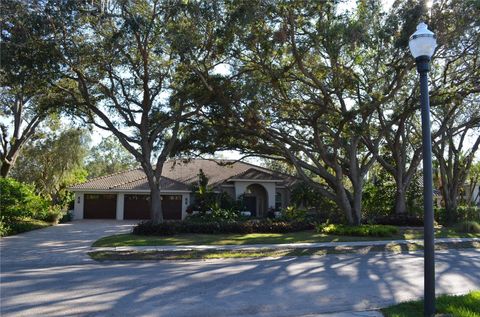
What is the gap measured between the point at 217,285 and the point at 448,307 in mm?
4762

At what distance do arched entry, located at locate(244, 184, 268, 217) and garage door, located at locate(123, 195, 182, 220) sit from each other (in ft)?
19.2

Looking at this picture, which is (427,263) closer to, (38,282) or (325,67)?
(38,282)

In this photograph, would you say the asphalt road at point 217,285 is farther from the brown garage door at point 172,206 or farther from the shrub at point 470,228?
the brown garage door at point 172,206

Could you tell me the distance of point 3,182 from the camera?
2412cm

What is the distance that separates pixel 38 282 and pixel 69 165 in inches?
1227

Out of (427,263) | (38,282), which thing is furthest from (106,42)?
(427,263)

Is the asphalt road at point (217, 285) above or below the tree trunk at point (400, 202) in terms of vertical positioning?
below

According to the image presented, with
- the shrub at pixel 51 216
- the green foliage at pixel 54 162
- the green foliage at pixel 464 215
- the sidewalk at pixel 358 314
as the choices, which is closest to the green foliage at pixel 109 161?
the green foliage at pixel 54 162

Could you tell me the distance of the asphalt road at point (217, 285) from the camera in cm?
808

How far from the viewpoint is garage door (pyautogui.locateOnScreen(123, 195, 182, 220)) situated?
38.9 metres

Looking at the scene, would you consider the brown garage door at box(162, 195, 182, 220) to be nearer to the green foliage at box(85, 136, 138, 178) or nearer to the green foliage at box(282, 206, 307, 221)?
the green foliage at box(282, 206, 307, 221)

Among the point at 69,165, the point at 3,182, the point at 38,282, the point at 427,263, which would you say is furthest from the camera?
the point at 69,165

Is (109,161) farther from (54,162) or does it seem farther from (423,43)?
(423,43)

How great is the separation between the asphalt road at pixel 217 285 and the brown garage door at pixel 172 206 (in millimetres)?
23591
